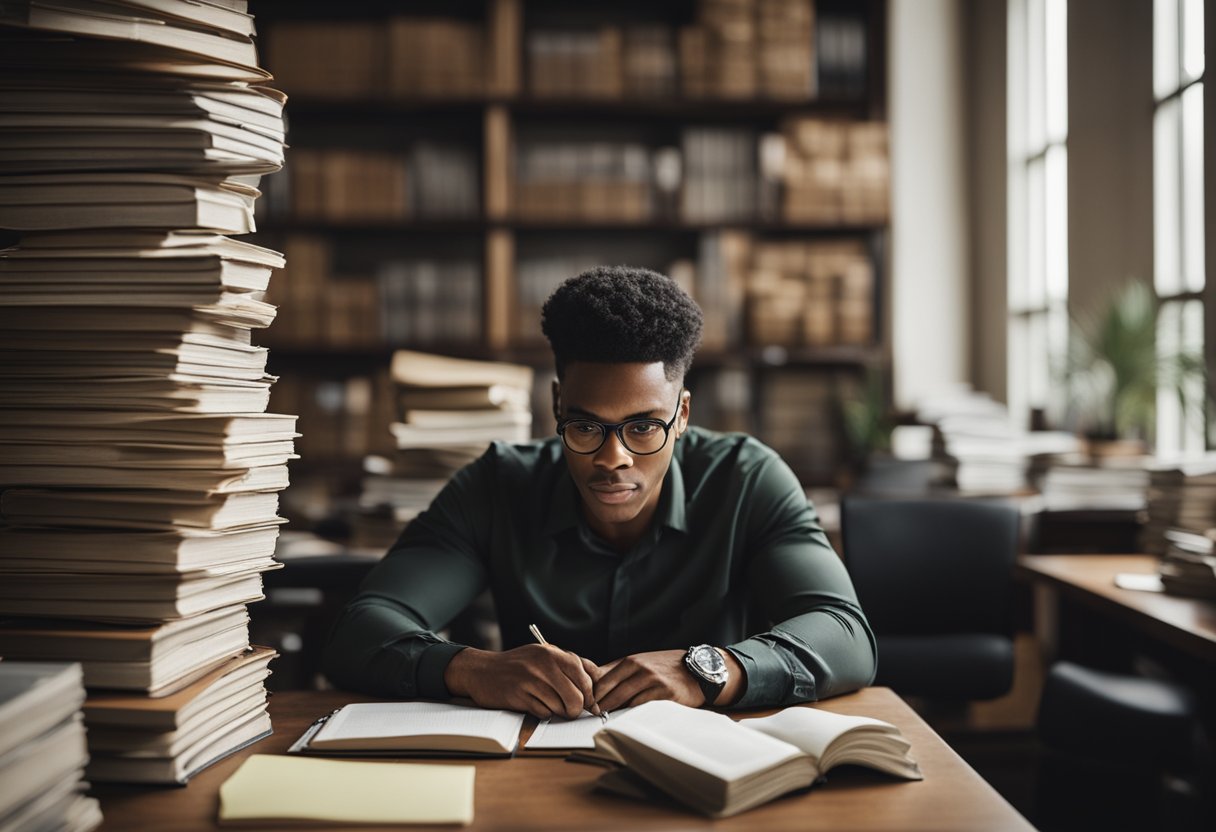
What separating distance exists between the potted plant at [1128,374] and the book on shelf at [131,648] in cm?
279

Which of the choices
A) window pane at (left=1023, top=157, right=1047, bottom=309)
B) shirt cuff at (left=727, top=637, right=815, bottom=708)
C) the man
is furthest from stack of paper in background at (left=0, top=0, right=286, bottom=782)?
window pane at (left=1023, top=157, right=1047, bottom=309)

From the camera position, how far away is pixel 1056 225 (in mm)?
4211

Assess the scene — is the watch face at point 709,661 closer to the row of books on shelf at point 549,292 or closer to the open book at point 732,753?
the open book at point 732,753

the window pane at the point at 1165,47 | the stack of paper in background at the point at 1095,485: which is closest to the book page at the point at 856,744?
the stack of paper in background at the point at 1095,485

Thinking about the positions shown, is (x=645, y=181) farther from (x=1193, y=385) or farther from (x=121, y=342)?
(x=121, y=342)

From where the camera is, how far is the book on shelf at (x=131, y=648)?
1.14 meters

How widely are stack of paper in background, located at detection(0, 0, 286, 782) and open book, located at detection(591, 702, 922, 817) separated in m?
0.47

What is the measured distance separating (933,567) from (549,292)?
2.37 m

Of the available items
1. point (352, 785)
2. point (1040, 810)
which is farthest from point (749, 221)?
point (352, 785)

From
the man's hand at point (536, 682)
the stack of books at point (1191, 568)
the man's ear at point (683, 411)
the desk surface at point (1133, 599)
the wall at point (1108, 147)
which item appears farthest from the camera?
the wall at point (1108, 147)

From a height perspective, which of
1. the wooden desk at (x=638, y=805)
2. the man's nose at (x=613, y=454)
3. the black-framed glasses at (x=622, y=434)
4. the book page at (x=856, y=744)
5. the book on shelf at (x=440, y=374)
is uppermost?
the book on shelf at (x=440, y=374)

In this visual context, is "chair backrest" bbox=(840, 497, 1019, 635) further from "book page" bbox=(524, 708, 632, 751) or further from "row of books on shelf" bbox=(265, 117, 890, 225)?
"row of books on shelf" bbox=(265, 117, 890, 225)

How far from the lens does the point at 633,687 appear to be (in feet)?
4.40

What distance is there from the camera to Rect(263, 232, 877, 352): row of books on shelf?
14.9 ft
